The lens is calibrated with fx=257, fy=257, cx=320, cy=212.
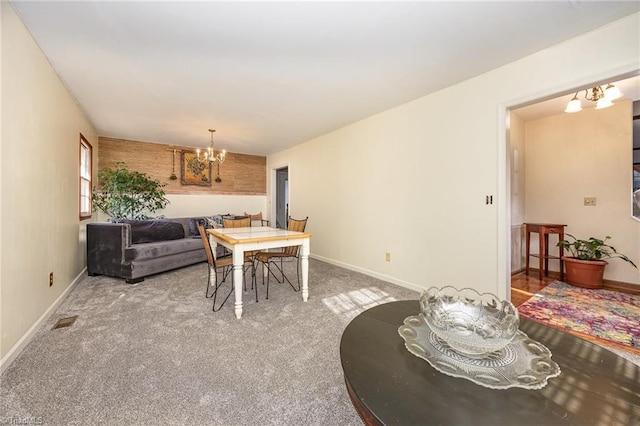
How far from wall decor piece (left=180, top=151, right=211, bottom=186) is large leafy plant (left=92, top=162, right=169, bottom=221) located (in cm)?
100

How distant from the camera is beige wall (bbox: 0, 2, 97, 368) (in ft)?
5.66

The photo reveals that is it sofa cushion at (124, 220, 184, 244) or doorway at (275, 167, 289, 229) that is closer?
sofa cushion at (124, 220, 184, 244)

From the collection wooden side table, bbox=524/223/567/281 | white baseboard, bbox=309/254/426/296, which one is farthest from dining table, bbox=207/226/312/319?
wooden side table, bbox=524/223/567/281

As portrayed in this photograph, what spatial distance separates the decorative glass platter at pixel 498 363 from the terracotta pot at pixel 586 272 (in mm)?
3426

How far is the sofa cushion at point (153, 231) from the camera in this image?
4.13 metres

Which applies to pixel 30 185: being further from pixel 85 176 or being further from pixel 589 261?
pixel 589 261

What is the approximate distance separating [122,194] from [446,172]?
5.00 metres

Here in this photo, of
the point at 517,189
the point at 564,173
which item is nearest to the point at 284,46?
the point at 517,189

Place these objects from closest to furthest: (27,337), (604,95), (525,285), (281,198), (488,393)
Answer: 1. (488,393)
2. (27,337)
3. (604,95)
4. (525,285)
5. (281,198)

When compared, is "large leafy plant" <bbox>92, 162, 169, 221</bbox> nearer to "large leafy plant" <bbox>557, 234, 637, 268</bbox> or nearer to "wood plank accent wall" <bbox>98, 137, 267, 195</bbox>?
"wood plank accent wall" <bbox>98, 137, 267, 195</bbox>

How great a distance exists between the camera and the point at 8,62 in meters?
1.76

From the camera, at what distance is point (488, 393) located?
0.77 meters

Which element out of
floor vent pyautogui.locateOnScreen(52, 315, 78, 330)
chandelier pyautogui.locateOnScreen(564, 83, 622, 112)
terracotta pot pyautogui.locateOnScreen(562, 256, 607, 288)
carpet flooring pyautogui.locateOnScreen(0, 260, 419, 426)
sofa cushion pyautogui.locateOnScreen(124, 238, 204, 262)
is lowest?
carpet flooring pyautogui.locateOnScreen(0, 260, 419, 426)

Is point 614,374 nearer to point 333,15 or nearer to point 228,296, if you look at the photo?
point 333,15
